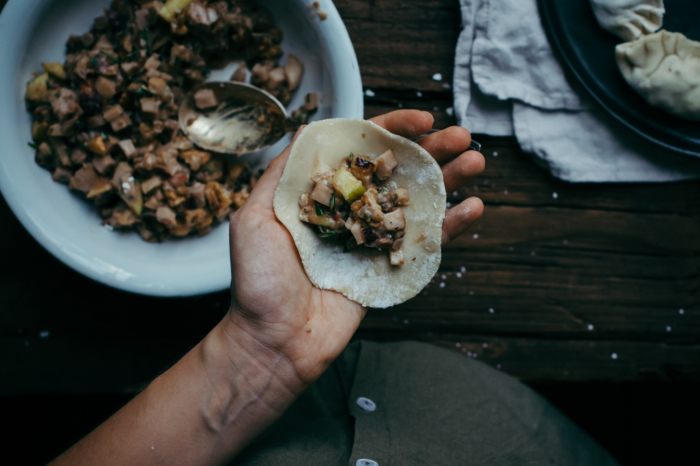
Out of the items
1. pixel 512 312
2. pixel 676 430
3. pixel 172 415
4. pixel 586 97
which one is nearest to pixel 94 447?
pixel 172 415

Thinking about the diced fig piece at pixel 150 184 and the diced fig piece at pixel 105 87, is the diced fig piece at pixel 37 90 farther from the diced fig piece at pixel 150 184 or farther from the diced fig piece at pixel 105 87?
the diced fig piece at pixel 150 184

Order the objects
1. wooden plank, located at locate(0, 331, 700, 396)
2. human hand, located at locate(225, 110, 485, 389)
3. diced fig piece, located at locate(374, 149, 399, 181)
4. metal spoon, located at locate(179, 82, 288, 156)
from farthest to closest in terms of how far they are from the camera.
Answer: wooden plank, located at locate(0, 331, 700, 396)
metal spoon, located at locate(179, 82, 288, 156)
diced fig piece, located at locate(374, 149, 399, 181)
human hand, located at locate(225, 110, 485, 389)

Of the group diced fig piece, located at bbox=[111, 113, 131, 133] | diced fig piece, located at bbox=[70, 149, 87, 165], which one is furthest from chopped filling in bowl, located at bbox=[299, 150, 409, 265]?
diced fig piece, located at bbox=[70, 149, 87, 165]

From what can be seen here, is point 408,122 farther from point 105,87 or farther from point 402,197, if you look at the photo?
point 105,87

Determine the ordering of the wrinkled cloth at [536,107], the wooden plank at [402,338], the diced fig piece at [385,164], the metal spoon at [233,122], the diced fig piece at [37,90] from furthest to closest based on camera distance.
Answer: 1. the wooden plank at [402,338]
2. the wrinkled cloth at [536,107]
3. the metal spoon at [233,122]
4. the diced fig piece at [37,90]
5. the diced fig piece at [385,164]

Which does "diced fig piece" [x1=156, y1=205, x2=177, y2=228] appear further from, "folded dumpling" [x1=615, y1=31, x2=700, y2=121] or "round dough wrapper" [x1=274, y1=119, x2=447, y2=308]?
"folded dumpling" [x1=615, y1=31, x2=700, y2=121]

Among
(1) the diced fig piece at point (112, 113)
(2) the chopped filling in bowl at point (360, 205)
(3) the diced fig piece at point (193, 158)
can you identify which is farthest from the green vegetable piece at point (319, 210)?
(1) the diced fig piece at point (112, 113)
